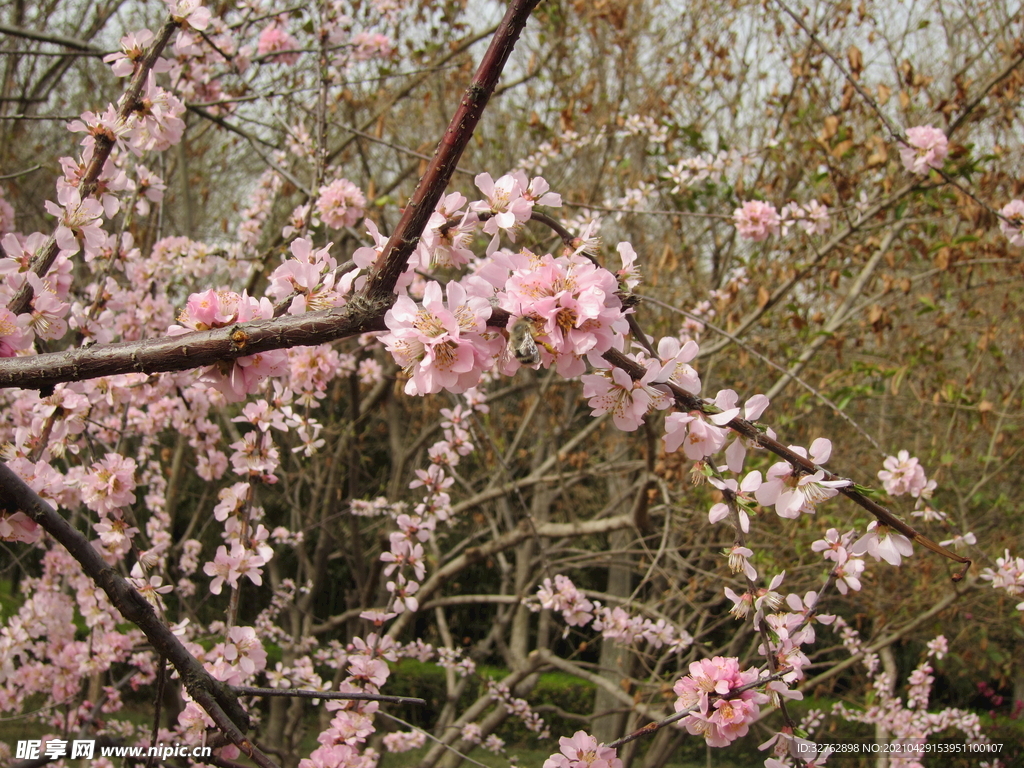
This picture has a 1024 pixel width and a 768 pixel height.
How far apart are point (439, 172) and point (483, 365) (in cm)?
25

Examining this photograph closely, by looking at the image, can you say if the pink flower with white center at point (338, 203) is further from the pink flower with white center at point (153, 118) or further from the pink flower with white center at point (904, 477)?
the pink flower with white center at point (904, 477)

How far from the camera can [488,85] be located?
0.86 m

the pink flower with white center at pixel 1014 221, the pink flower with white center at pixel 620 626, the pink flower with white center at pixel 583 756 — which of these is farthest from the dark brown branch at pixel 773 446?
the pink flower with white center at pixel 620 626

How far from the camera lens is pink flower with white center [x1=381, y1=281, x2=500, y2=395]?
843mm

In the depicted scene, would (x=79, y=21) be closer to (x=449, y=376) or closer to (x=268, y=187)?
(x=268, y=187)

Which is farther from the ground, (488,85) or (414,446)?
(488,85)

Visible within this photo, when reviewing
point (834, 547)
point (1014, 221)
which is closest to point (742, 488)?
point (834, 547)

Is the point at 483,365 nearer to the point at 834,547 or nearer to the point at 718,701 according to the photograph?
the point at 718,701

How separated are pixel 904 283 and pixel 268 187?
3.76m

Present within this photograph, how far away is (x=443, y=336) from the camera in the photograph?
2.74ft

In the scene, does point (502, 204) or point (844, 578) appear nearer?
point (502, 204)

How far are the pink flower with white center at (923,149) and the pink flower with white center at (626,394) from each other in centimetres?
216

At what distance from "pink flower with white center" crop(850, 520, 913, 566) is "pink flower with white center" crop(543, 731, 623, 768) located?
60 cm

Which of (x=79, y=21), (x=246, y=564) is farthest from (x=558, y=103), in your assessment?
(x=246, y=564)
